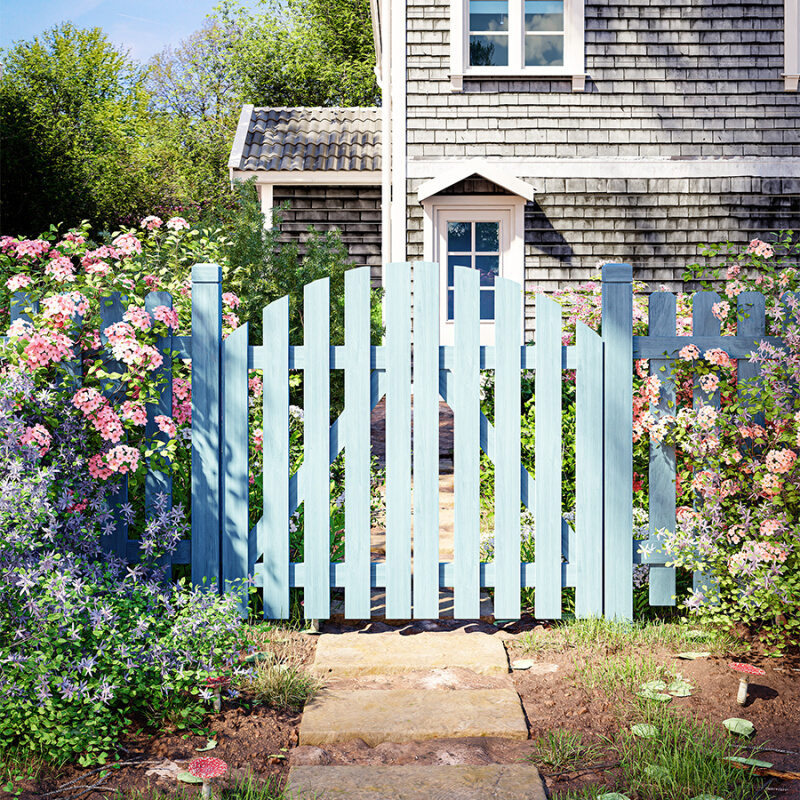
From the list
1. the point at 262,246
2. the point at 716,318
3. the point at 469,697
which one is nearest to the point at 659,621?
the point at 469,697

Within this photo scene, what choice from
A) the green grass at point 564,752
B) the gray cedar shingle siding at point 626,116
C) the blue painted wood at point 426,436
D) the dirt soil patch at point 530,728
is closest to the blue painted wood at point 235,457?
the dirt soil patch at point 530,728

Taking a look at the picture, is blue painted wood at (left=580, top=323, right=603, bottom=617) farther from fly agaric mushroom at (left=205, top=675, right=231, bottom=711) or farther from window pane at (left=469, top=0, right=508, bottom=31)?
window pane at (left=469, top=0, right=508, bottom=31)

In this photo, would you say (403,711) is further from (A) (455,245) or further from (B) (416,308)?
(A) (455,245)

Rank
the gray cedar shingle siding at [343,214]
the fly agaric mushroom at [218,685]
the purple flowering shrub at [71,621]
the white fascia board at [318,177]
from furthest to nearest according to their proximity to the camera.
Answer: the gray cedar shingle siding at [343,214] < the white fascia board at [318,177] < the fly agaric mushroom at [218,685] < the purple flowering shrub at [71,621]

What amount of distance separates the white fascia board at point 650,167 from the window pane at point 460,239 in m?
0.78

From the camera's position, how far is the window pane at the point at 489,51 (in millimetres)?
8852

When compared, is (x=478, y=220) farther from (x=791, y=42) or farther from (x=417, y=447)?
(x=417, y=447)

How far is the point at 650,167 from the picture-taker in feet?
29.1

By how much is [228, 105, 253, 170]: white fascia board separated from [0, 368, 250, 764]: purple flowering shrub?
9476mm

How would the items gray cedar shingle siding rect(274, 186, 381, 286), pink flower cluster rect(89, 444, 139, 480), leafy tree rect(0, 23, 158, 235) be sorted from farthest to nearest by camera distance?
leafy tree rect(0, 23, 158, 235) → gray cedar shingle siding rect(274, 186, 381, 286) → pink flower cluster rect(89, 444, 139, 480)

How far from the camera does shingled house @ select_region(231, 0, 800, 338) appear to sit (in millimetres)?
8672

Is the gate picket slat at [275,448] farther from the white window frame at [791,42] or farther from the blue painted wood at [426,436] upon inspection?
the white window frame at [791,42]

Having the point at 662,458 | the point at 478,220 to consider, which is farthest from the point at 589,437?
the point at 478,220

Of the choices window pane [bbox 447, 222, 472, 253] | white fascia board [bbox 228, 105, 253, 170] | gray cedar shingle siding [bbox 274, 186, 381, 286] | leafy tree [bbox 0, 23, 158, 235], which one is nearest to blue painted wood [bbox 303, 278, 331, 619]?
window pane [bbox 447, 222, 472, 253]
